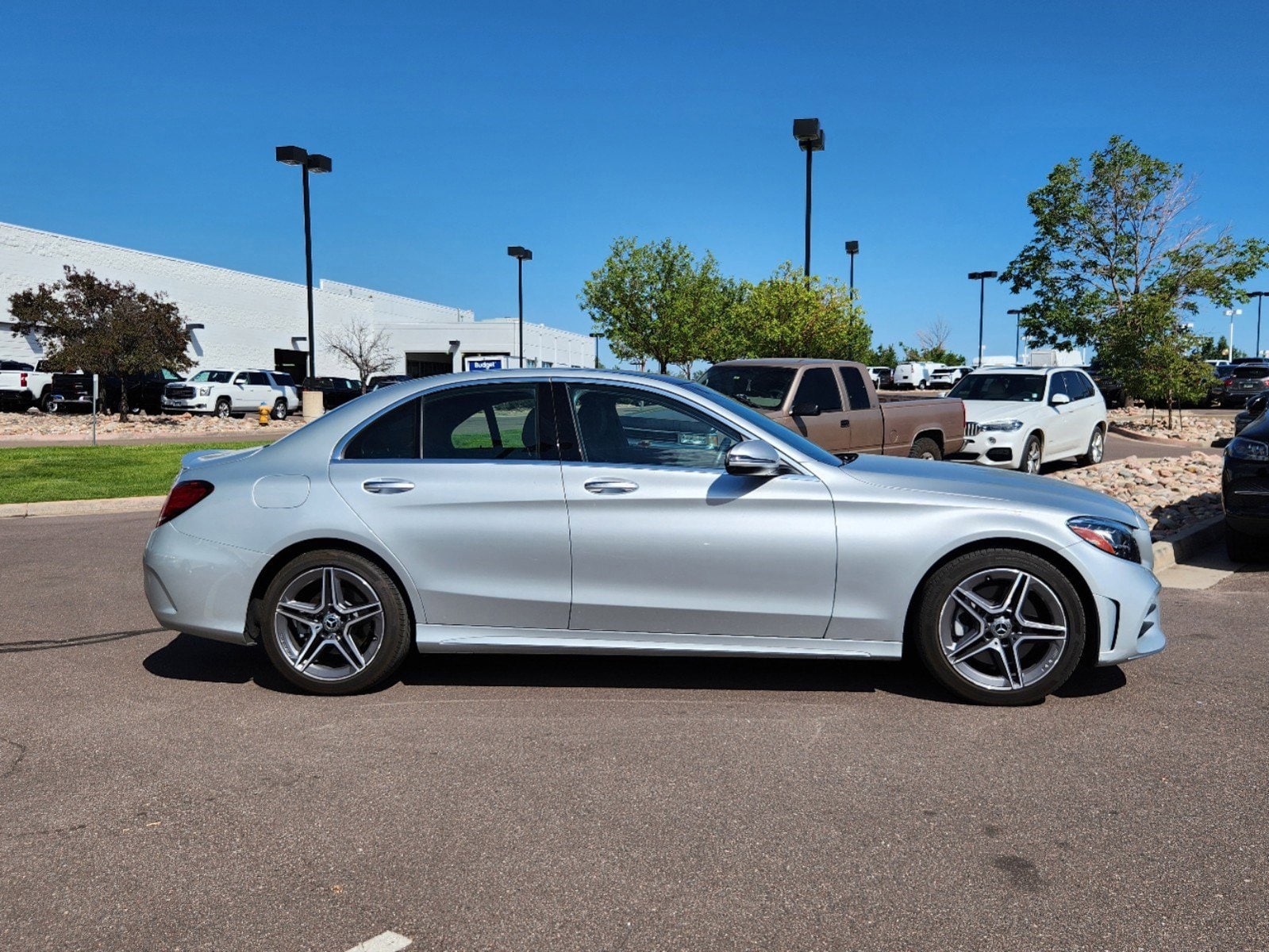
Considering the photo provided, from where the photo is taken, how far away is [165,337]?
30641 mm

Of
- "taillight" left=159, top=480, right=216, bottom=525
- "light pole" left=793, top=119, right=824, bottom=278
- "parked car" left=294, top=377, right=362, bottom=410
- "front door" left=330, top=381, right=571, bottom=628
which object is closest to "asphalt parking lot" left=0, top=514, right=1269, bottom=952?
"front door" left=330, top=381, right=571, bottom=628

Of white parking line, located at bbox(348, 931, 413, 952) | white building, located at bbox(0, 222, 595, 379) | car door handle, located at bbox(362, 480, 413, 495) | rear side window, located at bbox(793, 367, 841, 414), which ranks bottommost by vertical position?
white parking line, located at bbox(348, 931, 413, 952)

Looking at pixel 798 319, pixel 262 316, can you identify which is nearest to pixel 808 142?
pixel 798 319

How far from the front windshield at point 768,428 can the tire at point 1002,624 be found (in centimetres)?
79

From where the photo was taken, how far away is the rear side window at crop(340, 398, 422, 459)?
5316 mm

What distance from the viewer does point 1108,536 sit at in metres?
5.00

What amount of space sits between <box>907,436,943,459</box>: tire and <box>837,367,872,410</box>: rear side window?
3.49ft

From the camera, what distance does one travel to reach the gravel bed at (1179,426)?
24.5 m

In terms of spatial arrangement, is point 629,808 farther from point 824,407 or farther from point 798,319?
point 798,319

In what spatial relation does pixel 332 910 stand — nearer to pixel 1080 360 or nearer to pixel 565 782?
pixel 565 782

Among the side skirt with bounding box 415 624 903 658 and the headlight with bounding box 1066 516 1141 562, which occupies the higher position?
the headlight with bounding box 1066 516 1141 562

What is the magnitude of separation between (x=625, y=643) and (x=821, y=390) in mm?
7608

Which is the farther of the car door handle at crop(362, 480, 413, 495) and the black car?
the black car

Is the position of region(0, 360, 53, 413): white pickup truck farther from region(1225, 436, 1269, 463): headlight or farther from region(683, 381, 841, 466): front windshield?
region(1225, 436, 1269, 463): headlight
